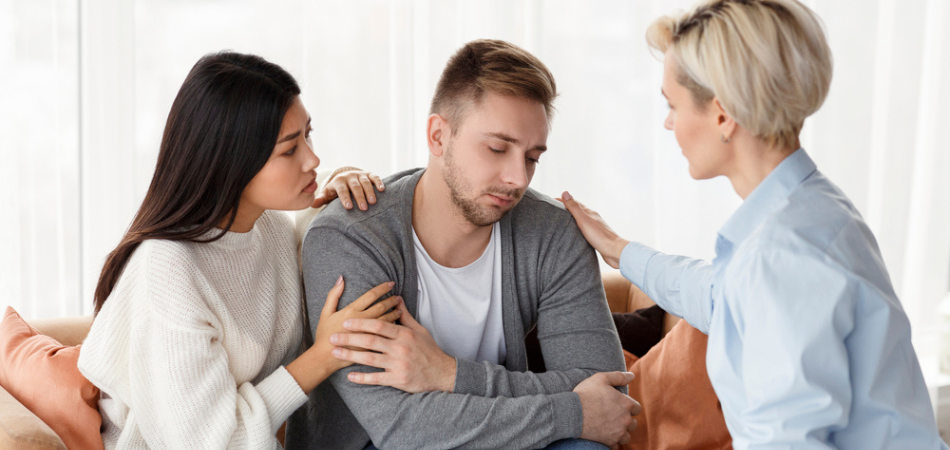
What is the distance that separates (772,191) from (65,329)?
1793 mm

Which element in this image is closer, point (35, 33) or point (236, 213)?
point (236, 213)

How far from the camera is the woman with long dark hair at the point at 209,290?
4.70 ft

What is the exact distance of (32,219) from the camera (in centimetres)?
231

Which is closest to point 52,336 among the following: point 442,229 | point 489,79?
point 442,229

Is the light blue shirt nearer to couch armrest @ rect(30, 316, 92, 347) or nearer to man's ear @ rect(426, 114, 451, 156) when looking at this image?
man's ear @ rect(426, 114, 451, 156)

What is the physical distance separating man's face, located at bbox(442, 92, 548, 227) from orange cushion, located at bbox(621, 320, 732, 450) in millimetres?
672

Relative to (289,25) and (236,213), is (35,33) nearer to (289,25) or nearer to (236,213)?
(289,25)

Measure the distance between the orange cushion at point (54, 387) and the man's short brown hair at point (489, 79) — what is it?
0.99 m

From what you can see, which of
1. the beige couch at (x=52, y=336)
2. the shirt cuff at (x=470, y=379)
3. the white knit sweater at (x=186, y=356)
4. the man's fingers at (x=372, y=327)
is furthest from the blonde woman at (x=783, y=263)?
the beige couch at (x=52, y=336)

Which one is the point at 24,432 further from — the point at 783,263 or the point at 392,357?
the point at 783,263

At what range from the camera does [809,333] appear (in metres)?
0.99

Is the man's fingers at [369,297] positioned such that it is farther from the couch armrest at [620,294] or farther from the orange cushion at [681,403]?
the couch armrest at [620,294]

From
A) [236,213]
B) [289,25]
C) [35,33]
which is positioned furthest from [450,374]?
[35,33]

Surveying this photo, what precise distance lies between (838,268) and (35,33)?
2.30 m
